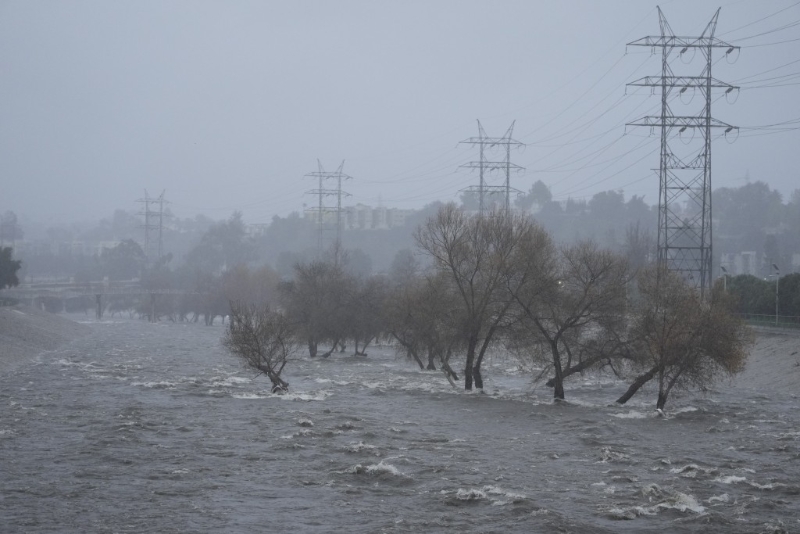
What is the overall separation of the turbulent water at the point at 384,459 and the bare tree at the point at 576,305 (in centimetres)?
304

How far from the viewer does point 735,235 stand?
198 metres

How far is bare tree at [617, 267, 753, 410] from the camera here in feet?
137

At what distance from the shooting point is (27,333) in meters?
88.2

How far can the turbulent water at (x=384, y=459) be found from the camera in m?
23.8

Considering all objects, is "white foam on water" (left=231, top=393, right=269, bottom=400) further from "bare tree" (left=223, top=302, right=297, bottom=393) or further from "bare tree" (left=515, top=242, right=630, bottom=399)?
"bare tree" (left=515, top=242, right=630, bottom=399)

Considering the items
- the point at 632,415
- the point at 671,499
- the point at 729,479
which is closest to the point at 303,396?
the point at 632,415

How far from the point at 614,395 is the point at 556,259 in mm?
8839

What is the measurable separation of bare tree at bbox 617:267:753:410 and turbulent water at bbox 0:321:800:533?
6.49ft

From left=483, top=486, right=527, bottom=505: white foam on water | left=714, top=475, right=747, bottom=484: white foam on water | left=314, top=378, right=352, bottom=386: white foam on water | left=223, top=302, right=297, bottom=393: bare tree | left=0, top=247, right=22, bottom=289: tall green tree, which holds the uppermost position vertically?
left=0, top=247, right=22, bottom=289: tall green tree

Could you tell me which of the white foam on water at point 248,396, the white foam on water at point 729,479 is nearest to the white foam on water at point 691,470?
the white foam on water at point 729,479

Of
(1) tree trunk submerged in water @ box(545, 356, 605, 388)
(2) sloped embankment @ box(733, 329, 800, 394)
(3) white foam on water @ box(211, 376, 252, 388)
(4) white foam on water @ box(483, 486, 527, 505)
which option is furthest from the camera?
(2) sloped embankment @ box(733, 329, 800, 394)

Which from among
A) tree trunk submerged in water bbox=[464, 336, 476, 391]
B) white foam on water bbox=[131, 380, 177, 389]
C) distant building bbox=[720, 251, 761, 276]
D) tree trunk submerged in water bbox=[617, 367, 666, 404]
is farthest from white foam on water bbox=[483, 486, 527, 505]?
distant building bbox=[720, 251, 761, 276]

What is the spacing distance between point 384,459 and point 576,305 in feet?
63.6

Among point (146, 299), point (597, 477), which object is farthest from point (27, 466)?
point (146, 299)
